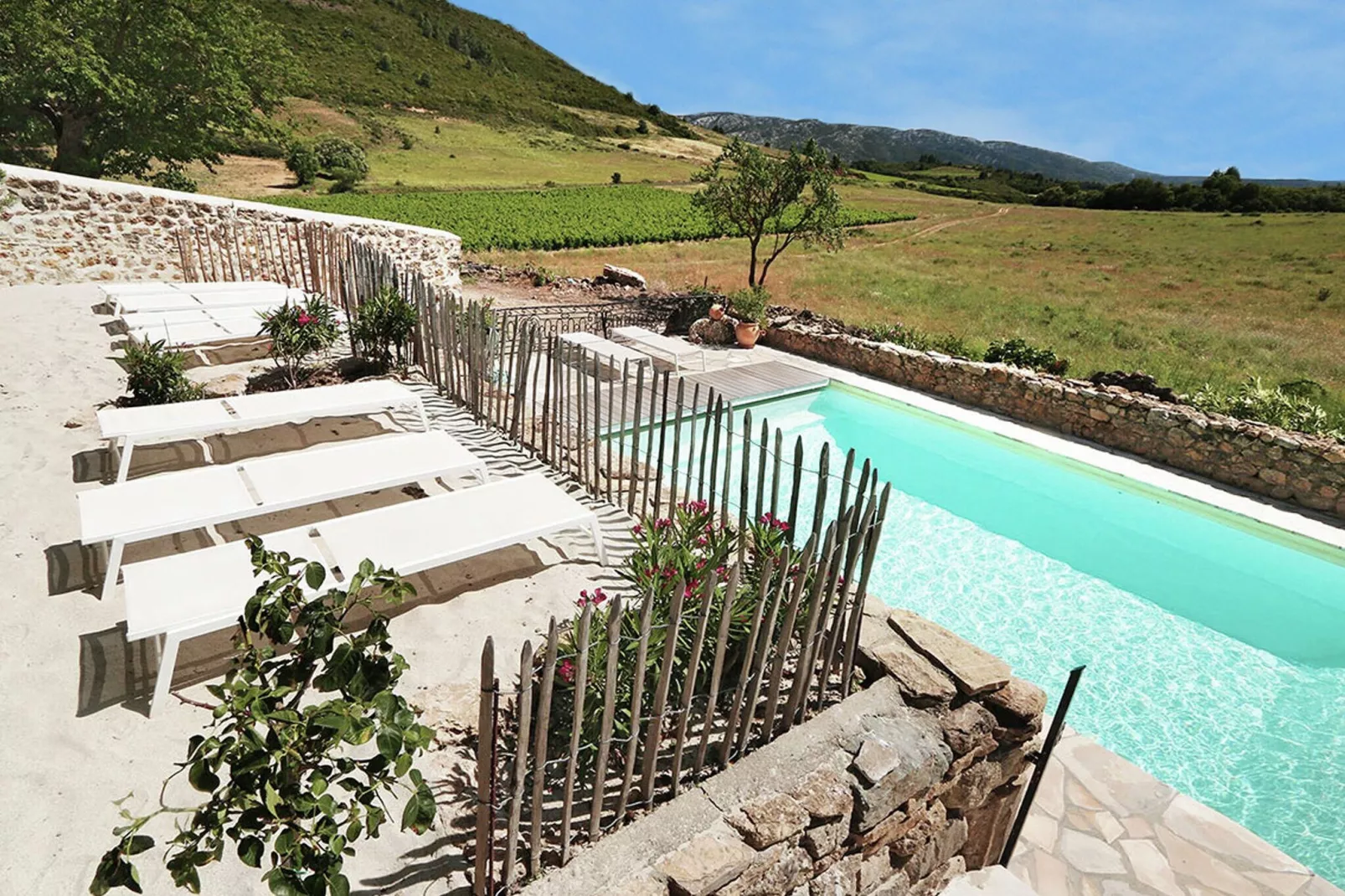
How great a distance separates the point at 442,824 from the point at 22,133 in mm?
21254

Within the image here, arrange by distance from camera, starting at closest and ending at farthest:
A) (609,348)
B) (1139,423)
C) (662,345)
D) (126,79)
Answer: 1. (1139,423)
2. (609,348)
3. (662,345)
4. (126,79)

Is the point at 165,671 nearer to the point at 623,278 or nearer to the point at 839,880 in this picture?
the point at 839,880

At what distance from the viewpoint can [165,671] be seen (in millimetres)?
3201

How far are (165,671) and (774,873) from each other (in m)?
2.94

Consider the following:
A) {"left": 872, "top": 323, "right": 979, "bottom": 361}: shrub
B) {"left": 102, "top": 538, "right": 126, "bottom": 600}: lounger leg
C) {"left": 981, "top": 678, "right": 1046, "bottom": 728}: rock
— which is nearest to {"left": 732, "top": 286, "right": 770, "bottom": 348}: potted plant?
{"left": 872, "top": 323, "right": 979, "bottom": 361}: shrub

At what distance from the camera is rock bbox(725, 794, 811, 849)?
2.67 metres

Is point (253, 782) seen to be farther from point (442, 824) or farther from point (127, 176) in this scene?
point (127, 176)

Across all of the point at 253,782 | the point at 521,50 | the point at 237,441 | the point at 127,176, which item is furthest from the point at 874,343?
the point at 521,50

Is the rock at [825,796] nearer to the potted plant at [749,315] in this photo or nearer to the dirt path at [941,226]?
the potted plant at [749,315]

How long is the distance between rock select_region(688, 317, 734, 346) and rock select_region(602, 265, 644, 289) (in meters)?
6.26

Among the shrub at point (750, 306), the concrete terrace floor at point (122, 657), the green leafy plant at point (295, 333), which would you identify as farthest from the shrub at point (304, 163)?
the concrete terrace floor at point (122, 657)

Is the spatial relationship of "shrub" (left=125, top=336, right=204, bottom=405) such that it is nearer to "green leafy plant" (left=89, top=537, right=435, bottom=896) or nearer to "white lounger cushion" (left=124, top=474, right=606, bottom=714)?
"white lounger cushion" (left=124, top=474, right=606, bottom=714)

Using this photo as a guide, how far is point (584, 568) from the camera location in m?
4.90

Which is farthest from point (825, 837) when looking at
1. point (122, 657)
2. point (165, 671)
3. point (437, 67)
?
point (437, 67)
